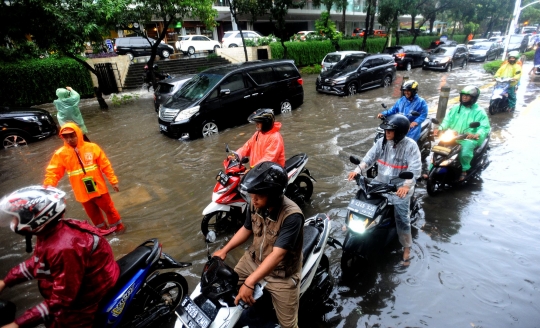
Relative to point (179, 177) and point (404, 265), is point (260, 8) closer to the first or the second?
point (179, 177)

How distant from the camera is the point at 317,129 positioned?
29.7ft

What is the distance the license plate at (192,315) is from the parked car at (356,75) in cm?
1211

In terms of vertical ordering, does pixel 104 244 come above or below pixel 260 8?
below

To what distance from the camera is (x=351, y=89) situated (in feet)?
43.5

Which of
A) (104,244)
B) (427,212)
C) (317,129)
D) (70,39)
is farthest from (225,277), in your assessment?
(70,39)

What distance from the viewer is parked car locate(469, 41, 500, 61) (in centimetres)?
2352

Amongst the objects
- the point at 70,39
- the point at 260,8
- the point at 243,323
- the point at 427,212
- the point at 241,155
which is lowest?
the point at 427,212

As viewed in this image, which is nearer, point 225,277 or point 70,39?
point 225,277

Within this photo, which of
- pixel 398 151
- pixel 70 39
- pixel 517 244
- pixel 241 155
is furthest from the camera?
pixel 70 39

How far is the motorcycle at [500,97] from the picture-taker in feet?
30.0

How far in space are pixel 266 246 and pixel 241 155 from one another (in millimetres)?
2173

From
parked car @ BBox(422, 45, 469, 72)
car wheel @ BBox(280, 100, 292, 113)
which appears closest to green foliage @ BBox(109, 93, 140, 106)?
car wheel @ BBox(280, 100, 292, 113)

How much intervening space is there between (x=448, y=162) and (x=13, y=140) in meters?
10.6

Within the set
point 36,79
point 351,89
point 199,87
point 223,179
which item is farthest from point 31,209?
point 36,79
